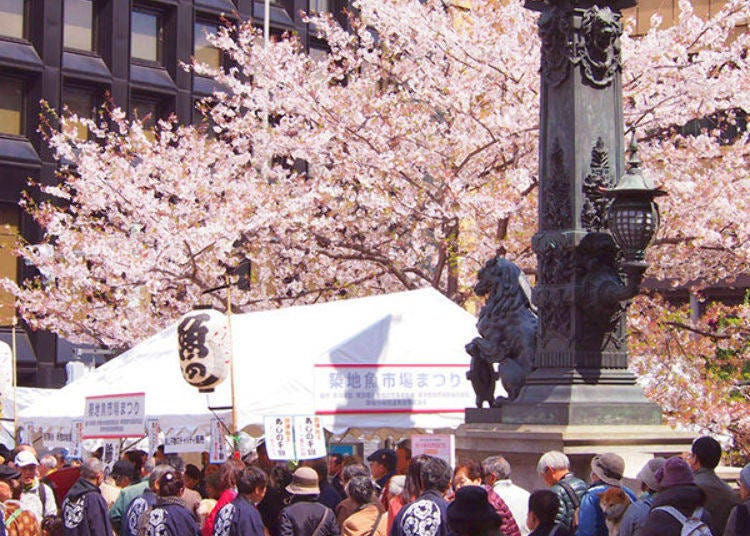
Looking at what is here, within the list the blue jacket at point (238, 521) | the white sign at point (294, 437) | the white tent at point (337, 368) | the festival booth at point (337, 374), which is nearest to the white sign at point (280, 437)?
the white sign at point (294, 437)

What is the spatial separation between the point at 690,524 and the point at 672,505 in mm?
291

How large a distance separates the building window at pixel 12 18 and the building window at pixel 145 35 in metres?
3.52

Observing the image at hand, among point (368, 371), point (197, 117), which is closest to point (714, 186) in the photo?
point (368, 371)

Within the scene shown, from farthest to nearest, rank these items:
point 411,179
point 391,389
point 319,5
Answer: point 319,5 → point 411,179 → point 391,389

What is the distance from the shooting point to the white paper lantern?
13594mm

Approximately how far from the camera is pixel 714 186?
59.2 feet

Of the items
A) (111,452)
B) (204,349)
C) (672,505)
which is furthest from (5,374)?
(672,505)

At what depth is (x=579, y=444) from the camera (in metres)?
10.1

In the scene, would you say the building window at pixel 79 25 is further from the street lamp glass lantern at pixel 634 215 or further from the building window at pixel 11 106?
the street lamp glass lantern at pixel 634 215

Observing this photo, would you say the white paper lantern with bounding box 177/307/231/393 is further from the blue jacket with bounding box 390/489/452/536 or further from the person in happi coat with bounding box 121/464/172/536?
the blue jacket with bounding box 390/489/452/536

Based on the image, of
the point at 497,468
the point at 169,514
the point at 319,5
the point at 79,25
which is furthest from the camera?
the point at 319,5

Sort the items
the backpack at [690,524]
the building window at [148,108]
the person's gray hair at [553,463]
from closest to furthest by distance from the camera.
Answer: the backpack at [690,524], the person's gray hair at [553,463], the building window at [148,108]

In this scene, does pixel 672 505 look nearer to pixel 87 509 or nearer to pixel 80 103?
pixel 87 509

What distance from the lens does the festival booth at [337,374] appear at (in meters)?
12.7
